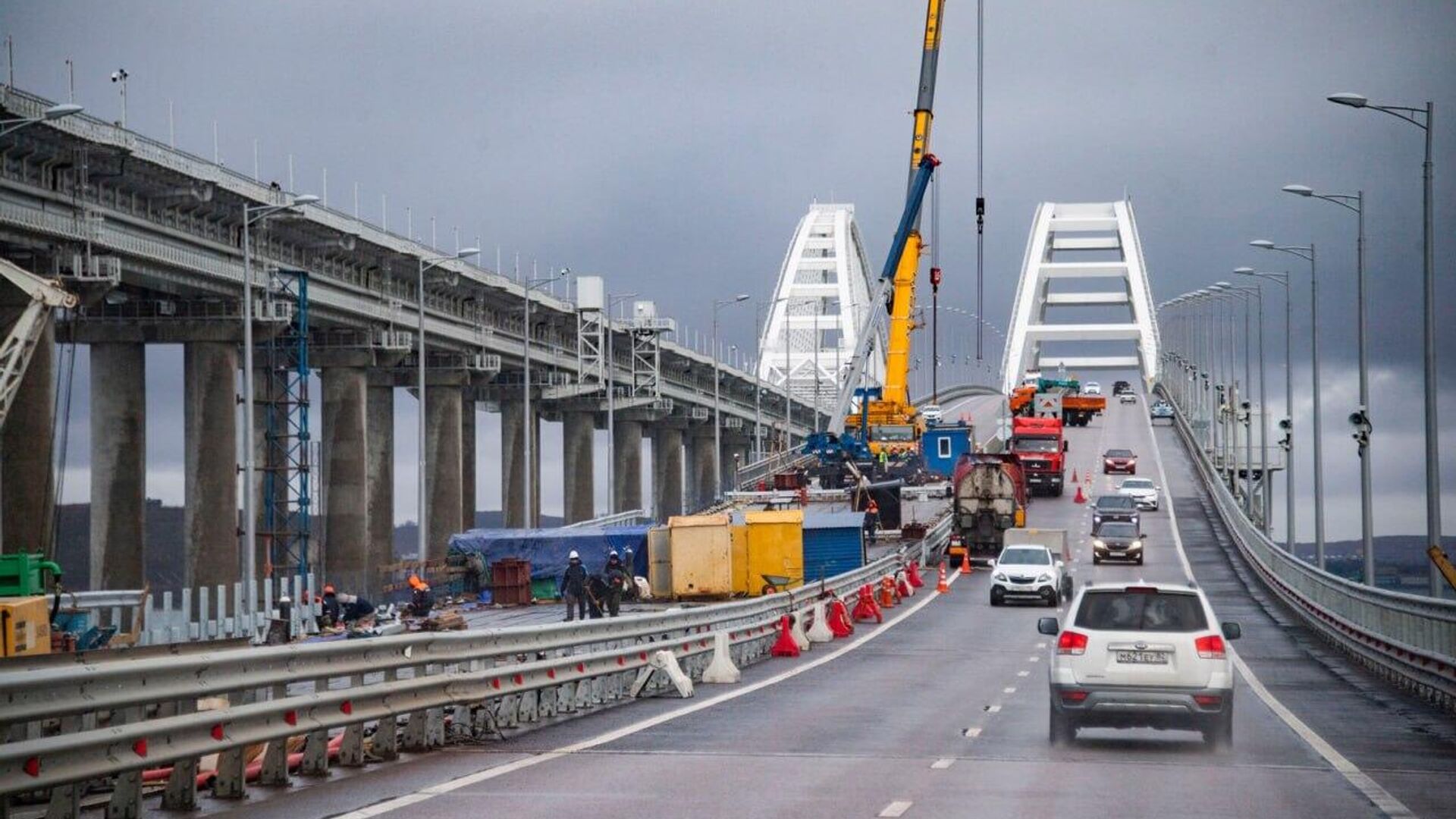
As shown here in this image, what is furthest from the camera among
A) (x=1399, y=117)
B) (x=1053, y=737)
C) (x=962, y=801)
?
(x=1399, y=117)

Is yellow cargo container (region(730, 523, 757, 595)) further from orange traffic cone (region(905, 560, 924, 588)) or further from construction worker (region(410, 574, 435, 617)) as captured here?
construction worker (region(410, 574, 435, 617))

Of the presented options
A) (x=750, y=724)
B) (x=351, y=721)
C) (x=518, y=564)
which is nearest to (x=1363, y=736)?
(x=750, y=724)

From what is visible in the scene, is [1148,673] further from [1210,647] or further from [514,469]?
[514,469]

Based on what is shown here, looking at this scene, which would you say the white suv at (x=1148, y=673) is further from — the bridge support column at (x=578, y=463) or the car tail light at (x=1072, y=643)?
the bridge support column at (x=578, y=463)

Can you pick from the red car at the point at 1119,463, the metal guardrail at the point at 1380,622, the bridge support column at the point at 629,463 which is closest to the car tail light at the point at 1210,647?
the metal guardrail at the point at 1380,622

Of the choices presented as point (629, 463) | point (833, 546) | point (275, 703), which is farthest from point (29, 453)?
point (629, 463)

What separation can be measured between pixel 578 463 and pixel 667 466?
1221 inches

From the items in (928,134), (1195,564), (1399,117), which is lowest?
(1195,564)

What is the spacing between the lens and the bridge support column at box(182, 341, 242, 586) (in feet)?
258

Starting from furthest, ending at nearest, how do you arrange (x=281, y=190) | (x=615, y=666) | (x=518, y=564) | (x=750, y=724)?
1. (x=281, y=190)
2. (x=518, y=564)
3. (x=615, y=666)
4. (x=750, y=724)

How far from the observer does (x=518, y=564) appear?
60.2m

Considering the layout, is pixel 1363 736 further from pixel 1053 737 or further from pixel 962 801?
pixel 962 801

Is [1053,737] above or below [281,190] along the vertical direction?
below

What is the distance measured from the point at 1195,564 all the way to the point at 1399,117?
3532cm
